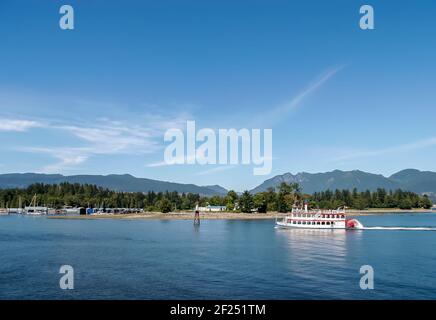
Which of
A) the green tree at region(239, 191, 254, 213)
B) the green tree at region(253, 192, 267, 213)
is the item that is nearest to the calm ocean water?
the green tree at region(239, 191, 254, 213)

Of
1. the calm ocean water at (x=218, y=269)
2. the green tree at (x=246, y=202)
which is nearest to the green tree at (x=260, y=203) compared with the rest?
the green tree at (x=246, y=202)

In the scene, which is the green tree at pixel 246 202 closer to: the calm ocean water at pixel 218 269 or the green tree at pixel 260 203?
the green tree at pixel 260 203

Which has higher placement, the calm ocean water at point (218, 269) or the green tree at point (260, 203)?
the green tree at point (260, 203)

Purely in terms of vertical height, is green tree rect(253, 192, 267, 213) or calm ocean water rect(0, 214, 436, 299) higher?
green tree rect(253, 192, 267, 213)

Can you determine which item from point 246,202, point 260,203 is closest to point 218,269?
point 246,202

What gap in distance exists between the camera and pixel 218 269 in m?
50.7

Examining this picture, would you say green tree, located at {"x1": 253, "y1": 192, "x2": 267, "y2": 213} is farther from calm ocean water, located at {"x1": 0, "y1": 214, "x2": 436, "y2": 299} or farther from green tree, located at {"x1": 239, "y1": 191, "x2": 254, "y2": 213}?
calm ocean water, located at {"x1": 0, "y1": 214, "x2": 436, "y2": 299}

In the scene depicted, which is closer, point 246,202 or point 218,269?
point 218,269

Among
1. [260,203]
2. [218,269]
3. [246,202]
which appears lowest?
[218,269]

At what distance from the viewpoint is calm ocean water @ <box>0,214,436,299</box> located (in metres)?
39.7

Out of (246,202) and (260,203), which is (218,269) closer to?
(246,202)

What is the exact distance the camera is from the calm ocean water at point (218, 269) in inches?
1564

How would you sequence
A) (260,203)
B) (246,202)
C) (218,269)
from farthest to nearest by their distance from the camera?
(246,202) < (260,203) < (218,269)

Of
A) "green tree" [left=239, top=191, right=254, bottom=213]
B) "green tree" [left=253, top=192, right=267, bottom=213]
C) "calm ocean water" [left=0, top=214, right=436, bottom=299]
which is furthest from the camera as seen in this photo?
"green tree" [left=239, top=191, right=254, bottom=213]
